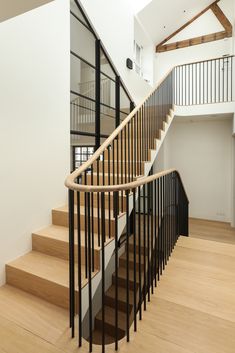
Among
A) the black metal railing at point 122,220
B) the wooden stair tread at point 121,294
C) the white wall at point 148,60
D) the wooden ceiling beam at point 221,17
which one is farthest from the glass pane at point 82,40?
the wooden ceiling beam at point 221,17

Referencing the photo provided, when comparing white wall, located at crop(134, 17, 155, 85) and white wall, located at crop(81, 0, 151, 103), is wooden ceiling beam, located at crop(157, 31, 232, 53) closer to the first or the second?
white wall, located at crop(134, 17, 155, 85)

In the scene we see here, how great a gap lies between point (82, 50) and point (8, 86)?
10.4 feet

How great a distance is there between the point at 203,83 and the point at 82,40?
3.99 meters

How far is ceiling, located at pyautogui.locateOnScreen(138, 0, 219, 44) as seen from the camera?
6.24m

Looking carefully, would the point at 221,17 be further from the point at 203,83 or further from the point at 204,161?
the point at 204,161


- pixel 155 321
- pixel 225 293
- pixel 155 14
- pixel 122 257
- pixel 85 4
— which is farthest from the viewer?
pixel 155 14

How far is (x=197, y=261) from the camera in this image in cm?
278

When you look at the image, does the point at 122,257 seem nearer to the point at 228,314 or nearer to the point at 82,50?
the point at 228,314

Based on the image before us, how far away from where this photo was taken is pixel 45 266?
2391mm

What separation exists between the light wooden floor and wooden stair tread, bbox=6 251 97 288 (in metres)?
0.21

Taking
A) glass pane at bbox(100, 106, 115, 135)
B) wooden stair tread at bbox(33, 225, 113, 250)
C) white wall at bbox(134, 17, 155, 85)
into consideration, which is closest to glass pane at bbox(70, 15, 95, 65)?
glass pane at bbox(100, 106, 115, 135)

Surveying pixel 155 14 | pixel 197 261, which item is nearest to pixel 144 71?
pixel 155 14

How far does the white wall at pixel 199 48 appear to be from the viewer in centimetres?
697

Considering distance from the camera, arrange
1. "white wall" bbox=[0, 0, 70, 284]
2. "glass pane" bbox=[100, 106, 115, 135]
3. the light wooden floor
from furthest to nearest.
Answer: "glass pane" bbox=[100, 106, 115, 135] < "white wall" bbox=[0, 0, 70, 284] < the light wooden floor
